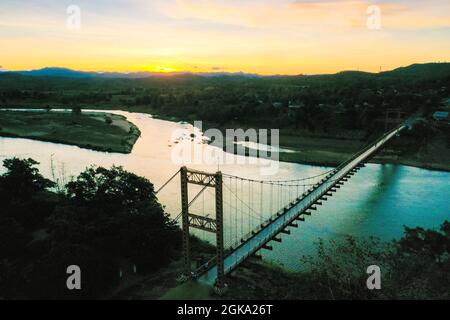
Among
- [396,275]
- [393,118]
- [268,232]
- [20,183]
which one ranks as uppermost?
[393,118]

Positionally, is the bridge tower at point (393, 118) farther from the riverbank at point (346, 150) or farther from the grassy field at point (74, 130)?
the grassy field at point (74, 130)

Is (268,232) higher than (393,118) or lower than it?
lower

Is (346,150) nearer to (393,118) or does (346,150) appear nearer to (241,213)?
(393,118)

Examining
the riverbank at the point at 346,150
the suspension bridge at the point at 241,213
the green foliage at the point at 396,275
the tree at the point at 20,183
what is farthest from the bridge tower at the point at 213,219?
the riverbank at the point at 346,150

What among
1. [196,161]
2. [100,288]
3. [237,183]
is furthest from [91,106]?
[100,288]

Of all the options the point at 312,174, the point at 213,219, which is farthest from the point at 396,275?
the point at 312,174

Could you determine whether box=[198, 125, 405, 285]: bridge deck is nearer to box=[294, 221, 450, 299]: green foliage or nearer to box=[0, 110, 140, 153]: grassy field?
box=[294, 221, 450, 299]: green foliage

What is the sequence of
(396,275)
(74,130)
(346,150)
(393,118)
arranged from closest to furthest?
1. (396,275)
2. (346,150)
3. (74,130)
4. (393,118)
